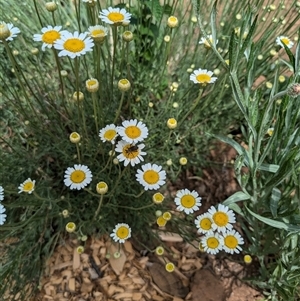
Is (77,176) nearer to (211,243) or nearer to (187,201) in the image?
(187,201)

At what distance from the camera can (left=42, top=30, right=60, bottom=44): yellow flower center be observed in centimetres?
121

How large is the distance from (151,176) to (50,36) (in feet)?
1.67

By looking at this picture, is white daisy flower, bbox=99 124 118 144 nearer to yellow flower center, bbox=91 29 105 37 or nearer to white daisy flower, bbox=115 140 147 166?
white daisy flower, bbox=115 140 147 166

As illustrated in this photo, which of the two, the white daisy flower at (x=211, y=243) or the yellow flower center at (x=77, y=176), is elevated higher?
the yellow flower center at (x=77, y=176)

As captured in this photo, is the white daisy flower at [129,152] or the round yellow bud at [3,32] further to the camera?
the white daisy flower at [129,152]

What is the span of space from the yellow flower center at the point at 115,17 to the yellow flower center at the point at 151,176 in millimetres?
462

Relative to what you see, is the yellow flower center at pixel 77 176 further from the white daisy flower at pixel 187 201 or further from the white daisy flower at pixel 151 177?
the white daisy flower at pixel 187 201

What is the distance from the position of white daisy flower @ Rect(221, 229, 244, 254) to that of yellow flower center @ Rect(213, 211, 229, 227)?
5 centimetres

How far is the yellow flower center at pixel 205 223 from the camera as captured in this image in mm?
1332

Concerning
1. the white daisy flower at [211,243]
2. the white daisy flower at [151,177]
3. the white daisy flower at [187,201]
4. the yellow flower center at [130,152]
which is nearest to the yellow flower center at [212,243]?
the white daisy flower at [211,243]

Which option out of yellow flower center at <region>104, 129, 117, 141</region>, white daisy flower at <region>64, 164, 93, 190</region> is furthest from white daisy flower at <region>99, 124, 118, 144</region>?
white daisy flower at <region>64, 164, 93, 190</region>

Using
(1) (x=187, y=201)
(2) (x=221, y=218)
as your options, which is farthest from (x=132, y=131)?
(2) (x=221, y=218)

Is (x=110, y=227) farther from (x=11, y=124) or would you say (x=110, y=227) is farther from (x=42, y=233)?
(x=11, y=124)

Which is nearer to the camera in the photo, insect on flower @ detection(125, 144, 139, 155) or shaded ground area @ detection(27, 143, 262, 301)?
insect on flower @ detection(125, 144, 139, 155)
